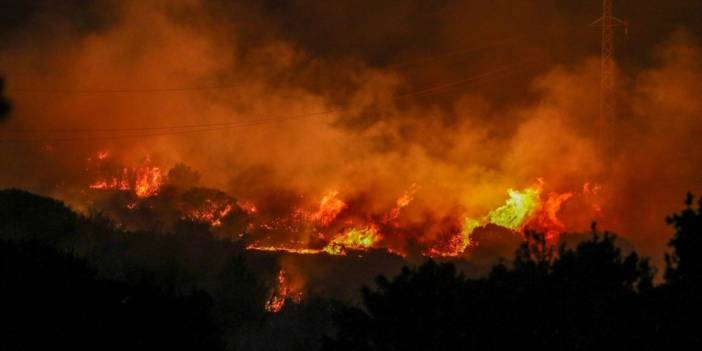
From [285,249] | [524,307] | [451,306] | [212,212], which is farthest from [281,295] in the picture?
[524,307]

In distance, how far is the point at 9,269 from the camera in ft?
116

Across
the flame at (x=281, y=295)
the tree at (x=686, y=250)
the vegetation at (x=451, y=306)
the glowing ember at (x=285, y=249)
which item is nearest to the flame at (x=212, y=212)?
the glowing ember at (x=285, y=249)

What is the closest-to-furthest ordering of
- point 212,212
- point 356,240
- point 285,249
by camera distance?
1. point 285,249
2. point 356,240
3. point 212,212

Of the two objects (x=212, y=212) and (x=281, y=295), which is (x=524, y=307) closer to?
(x=281, y=295)

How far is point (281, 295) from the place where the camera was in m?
82.4

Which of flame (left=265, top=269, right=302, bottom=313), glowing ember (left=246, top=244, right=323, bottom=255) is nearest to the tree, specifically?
flame (left=265, top=269, right=302, bottom=313)

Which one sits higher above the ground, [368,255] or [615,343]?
[368,255]

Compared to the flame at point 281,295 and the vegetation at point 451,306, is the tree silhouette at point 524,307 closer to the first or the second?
the vegetation at point 451,306

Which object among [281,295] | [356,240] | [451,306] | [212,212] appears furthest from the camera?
[212,212]

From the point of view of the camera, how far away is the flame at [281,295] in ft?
259

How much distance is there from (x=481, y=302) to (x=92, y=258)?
164 feet

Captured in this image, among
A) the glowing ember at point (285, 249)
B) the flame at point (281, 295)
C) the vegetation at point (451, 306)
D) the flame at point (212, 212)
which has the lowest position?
the vegetation at point (451, 306)

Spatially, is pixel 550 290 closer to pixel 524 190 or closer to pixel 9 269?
pixel 9 269

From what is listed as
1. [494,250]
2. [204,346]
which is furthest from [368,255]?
[204,346]
